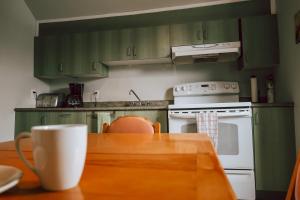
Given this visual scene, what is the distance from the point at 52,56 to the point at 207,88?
2.09 m

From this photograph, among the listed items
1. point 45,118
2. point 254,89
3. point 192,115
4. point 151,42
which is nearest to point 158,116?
point 192,115

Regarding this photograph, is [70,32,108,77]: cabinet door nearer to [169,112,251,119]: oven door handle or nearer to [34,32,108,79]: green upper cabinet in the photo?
[34,32,108,79]: green upper cabinet

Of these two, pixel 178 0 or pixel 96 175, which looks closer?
pixel 96 175

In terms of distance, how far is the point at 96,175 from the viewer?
0.44m

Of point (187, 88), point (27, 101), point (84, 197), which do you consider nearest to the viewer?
point (84, 197)

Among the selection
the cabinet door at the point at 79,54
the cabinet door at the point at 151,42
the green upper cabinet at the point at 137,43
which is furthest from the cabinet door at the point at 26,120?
the cabinet door at the point at 151,42

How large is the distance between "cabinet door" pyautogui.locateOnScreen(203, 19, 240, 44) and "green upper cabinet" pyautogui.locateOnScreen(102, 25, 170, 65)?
1.54ft

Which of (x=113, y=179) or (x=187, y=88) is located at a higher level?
(x=187, y=88)

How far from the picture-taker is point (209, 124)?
2.09 meters

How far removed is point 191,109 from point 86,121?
48.0 inches

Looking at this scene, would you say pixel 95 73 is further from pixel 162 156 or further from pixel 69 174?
pixel 69 174

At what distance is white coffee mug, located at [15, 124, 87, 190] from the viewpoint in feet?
1.12

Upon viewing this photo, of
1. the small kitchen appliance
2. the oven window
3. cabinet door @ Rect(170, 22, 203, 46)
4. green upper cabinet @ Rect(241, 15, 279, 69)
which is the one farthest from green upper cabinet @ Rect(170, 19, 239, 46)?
the small kitchen appliance

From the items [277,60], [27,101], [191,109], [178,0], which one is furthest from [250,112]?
[27,101]
